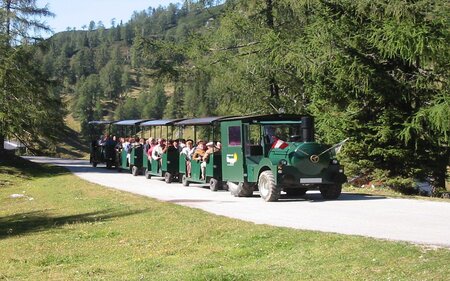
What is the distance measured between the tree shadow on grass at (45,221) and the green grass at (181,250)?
4cm

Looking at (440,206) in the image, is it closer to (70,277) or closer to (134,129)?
(70,277)

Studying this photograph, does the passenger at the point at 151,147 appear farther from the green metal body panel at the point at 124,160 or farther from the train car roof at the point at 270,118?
the train car roof at the point at 270,118

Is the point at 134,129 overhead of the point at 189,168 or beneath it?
overhead

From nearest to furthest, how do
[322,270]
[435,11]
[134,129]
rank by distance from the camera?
[322,270] < [435,11] < [134,129]

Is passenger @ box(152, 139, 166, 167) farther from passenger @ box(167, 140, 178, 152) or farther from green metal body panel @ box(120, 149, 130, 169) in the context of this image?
green metal body panel @ box(120, 149, 130, 169)

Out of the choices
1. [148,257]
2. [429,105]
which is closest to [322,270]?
[148,257]

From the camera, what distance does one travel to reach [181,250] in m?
10.3

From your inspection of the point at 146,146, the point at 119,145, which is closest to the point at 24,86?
the point at 119,145

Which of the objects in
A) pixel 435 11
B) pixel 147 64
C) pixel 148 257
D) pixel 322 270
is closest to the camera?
pixel 322 270

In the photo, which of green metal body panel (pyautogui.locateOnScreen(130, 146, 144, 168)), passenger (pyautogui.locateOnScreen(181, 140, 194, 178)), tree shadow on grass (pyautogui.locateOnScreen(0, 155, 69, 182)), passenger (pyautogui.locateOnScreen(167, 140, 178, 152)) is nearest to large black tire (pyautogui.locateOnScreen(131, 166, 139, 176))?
green metal body panel (pyautogui.locateOnScreen(130, 146, 144, 168))

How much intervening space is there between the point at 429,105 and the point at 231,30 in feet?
38.9

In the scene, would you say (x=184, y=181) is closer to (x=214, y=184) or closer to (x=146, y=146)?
(x=214, y=184)

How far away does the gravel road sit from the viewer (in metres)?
10.5

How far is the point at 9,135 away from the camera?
109ft
